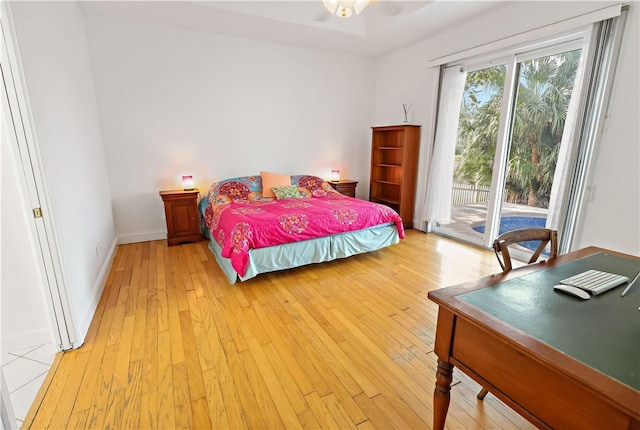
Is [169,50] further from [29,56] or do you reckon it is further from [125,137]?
[29,56]

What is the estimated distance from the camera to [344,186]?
495 centimetres

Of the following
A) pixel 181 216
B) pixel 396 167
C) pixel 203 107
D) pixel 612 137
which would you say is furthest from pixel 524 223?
pixel 203 107

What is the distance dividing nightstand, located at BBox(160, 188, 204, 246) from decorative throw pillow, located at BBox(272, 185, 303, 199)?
3.38ft

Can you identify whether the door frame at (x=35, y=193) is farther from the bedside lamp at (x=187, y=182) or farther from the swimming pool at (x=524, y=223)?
the swimming pool at (x=524, y=223)

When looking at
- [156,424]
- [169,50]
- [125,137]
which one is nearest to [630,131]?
[156,424]

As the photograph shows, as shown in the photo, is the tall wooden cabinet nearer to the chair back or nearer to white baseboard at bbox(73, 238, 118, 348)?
the chair back

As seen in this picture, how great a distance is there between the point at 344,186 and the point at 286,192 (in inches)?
49.3

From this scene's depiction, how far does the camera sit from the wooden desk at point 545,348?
2.31ft

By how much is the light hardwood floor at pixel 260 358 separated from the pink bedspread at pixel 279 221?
0.40 metres

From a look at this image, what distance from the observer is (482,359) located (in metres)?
0.96

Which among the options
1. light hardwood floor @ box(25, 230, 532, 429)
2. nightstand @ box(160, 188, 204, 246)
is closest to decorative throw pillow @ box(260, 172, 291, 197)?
nightstand @ box(160, 188, 204, 246)

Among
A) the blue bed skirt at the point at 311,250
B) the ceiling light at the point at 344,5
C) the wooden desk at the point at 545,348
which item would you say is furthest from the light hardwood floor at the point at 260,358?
the ceiling light at the point at 344,5

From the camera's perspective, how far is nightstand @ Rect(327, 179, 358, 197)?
4.89 m

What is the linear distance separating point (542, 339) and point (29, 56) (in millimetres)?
2796
